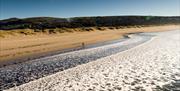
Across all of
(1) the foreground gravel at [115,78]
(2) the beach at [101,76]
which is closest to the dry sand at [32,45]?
(2) the beach at [101,76]

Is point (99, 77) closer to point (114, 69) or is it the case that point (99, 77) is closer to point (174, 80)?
point (114, 69)

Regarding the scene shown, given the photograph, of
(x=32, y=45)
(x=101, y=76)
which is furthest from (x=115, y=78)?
(x=32, y=45)

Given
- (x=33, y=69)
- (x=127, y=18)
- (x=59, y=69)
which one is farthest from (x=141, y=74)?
(x=127, y=18)

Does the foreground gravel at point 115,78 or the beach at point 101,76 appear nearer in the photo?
the foreground gravel at point 115,78

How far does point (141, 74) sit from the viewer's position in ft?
50.6

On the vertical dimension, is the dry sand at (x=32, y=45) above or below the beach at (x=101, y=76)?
below

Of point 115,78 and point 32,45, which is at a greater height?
point 115,78

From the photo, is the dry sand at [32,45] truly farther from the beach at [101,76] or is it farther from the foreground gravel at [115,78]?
the foreground gravel at [115,78]

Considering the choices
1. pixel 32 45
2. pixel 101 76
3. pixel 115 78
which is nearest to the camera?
pixel 115 78

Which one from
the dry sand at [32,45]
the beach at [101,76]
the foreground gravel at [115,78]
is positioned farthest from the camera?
the dry sand at [32,45]

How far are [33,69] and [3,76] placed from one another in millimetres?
2472

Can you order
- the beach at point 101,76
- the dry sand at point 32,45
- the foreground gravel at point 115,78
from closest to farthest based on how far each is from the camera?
1. the foreground gravel at point 115,78
2. the beach at point 101,76
3. the dry sand at point 32,45

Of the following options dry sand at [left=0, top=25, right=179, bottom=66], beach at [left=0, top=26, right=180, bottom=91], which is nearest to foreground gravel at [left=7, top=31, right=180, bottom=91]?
beach at [left=0, top=26, right=180, bottom=91]

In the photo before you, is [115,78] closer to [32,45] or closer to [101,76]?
[101,76]
